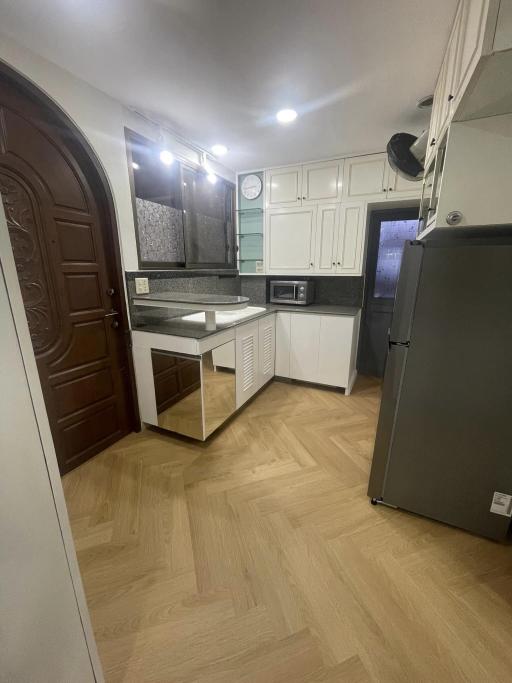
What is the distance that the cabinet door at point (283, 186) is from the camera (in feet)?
9.36

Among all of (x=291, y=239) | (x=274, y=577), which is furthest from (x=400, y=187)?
(x=274, y=577)

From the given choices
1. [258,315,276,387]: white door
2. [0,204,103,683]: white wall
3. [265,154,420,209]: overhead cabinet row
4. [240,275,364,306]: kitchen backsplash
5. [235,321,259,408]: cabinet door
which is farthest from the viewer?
[240,275,364,306]: kitchen backsplash

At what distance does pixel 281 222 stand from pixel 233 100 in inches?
52.9

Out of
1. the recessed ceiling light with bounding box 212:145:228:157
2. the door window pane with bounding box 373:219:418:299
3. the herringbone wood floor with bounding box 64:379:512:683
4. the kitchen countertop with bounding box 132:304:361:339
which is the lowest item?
the herringbone wood floor with bounding box 64:379:512:683

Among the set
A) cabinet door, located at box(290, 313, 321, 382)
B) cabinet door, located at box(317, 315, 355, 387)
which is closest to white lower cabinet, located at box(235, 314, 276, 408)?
cabinet door, located at box(290, 313, 321, 382)

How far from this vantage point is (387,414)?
1.51m

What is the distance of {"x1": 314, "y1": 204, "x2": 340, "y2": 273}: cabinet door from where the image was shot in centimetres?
279

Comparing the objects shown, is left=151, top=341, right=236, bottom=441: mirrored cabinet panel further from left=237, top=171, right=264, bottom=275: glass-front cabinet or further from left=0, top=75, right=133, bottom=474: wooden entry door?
left=237, top=171, right=264, bottom=275: glass-front cabinet

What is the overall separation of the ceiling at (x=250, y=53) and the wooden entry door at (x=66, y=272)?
1.31ft

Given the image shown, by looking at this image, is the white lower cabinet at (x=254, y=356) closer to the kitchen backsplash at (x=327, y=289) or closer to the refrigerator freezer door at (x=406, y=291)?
the kitchen backsplash at (x=327, y=289)

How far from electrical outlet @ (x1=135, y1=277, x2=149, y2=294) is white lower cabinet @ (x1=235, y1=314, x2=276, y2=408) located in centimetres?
79

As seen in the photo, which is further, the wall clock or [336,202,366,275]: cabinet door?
the wall clock

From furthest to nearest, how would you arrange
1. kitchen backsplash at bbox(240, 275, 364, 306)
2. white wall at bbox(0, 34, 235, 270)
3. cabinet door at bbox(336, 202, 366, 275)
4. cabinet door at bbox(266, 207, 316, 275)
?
kitchen backsplash at bbox(240, 275, 364, 306) → cabinet door at bbox(266, 207, 316, 275) → cabinet door at bbox(336, 202, 366, 275) → white wall at bbox(0, 34, 235, 270)

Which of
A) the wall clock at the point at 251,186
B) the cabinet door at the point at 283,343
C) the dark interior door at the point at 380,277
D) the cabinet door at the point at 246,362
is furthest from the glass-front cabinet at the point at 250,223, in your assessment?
the dark interior door at the point at 380,277
